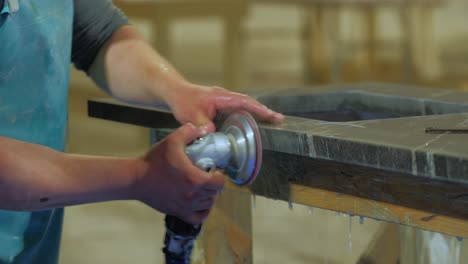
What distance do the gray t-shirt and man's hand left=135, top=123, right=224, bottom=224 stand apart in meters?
0.44

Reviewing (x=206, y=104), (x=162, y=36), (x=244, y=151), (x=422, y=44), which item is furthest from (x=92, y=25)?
(x=422, y=44)

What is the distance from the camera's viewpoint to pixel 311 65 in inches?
181

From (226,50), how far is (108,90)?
2.44 metres

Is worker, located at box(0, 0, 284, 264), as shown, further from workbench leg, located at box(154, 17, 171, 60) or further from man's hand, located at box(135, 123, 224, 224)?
workbench leg, located at box(154, 17, 171, 60)

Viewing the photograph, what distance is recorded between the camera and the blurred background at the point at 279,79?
1.07 metres

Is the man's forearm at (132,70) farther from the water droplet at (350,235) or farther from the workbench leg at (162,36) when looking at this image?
the workbench leg at (162,36)

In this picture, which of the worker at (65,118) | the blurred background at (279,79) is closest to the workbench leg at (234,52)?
the blurred background at (279,79)

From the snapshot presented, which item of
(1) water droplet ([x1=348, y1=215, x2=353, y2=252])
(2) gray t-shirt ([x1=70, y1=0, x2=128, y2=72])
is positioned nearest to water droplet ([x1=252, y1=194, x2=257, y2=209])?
(1) water droplet ([x1=348, y1=215, x2=353, y2=252])

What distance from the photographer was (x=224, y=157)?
0.86m

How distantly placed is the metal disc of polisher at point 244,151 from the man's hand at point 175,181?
0.06 metres

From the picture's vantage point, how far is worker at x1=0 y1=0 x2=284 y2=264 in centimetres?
80

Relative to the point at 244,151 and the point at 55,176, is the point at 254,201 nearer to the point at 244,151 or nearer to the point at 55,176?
the point at 244,151

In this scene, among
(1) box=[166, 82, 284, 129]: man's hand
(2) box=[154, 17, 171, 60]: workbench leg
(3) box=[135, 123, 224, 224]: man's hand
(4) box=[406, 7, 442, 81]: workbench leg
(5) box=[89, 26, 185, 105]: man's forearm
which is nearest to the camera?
(3) box=[135, 123, 224, 224]: man's hand


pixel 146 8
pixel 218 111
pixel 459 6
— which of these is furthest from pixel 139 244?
pixel 459 6
